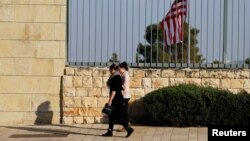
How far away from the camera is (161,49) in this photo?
16.7m

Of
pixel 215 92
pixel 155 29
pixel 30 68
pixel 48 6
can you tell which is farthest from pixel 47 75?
pixel 215 92

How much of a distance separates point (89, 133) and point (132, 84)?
1998mm

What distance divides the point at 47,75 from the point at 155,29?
282 cm

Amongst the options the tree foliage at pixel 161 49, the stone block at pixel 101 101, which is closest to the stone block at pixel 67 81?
the stone block at pixel 101 101

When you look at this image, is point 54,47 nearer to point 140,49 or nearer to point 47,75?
point 47,75

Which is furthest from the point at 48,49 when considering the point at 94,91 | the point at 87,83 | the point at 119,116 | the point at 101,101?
the point at 119,116

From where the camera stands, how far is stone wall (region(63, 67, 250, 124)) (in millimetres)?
16391

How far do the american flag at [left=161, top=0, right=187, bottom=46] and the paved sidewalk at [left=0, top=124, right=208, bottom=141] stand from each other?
92.2 inches

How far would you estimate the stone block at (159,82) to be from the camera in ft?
53.9

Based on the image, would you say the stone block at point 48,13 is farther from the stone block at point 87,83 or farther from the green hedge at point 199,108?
the green hedge at point 199,108

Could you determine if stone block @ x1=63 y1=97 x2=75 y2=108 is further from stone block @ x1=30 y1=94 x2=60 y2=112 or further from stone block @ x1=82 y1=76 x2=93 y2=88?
stone block @ x1=82 y1=76 x2=93 y2=88

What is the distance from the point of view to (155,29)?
54.9 feet

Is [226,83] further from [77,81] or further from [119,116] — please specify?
[77,81]

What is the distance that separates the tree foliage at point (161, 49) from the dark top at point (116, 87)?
238 cm
